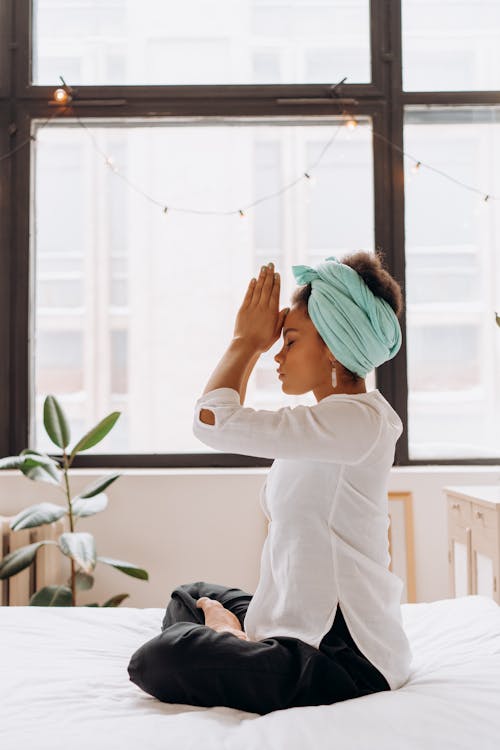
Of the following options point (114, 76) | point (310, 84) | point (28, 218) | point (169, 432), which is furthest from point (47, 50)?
point (169, 432)

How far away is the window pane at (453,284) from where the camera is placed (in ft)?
9.04

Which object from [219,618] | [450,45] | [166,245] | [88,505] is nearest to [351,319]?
[219,618]

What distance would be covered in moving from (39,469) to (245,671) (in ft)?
4.71

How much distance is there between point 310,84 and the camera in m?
2.72

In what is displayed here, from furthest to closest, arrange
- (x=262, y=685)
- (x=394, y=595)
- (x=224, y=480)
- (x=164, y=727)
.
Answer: (x=224, y=480)
(x=394, y=595)
(x=262, y=685)
(x=164, y=727)

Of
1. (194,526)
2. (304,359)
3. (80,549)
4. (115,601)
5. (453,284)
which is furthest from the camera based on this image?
(453,284)

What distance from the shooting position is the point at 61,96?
2.68 m

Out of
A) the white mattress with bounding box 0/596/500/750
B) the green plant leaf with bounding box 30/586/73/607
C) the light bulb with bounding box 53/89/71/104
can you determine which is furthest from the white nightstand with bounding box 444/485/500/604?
the light bulb with bounding box 53/89/71/104

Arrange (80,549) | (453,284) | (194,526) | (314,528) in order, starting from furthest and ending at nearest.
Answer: (453,284) → (194,526) → (80,549) → (314,528)

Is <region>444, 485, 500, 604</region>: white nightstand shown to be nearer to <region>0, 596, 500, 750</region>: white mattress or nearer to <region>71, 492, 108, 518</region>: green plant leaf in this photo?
<region>0, 596, 500, 750</region>: white mattress

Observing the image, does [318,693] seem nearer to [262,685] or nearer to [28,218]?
[262,685]

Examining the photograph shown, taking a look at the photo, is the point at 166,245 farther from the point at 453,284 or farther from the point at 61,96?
the point at 453,284

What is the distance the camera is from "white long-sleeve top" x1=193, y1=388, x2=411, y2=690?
3.74ft

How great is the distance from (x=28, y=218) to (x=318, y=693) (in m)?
2.18
